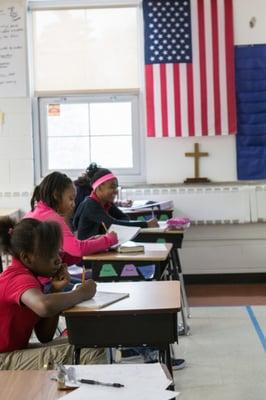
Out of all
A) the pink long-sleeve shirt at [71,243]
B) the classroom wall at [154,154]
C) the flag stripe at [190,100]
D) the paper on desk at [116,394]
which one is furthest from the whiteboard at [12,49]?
the paper on desk at [116,394]

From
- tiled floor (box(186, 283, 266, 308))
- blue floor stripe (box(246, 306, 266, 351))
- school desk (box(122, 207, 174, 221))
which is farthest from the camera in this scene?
tiled floor (box(186, 283, 266, 308))

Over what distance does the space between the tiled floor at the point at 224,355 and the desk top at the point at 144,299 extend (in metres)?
0.84

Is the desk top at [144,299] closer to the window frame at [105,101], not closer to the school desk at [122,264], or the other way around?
the school desk at [122,264]

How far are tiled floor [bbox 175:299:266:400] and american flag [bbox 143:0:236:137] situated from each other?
194cm

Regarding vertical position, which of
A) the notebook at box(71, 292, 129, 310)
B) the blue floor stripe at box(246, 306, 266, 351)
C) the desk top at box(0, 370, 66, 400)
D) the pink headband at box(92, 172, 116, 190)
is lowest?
the blue floor stripe at box(246, 306, 266, 351)

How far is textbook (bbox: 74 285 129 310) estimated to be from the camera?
236 cm

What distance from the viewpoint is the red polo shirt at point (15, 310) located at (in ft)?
7.25

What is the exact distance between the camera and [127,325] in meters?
2.37

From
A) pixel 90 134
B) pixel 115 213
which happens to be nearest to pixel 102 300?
pixel 115 213

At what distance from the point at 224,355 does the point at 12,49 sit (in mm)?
3799

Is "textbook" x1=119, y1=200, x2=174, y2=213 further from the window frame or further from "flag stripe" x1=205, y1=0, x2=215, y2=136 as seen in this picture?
"flag stripe" x1=205, y1=0, x2=215, y2=136

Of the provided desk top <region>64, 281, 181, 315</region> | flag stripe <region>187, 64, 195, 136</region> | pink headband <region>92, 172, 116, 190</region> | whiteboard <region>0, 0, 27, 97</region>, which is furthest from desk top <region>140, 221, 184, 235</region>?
whiteboard <region>0, 0, 27, 97</region>

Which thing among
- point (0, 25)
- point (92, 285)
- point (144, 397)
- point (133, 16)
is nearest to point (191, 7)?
point (133, 16)

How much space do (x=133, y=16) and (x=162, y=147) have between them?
1.35 metres
